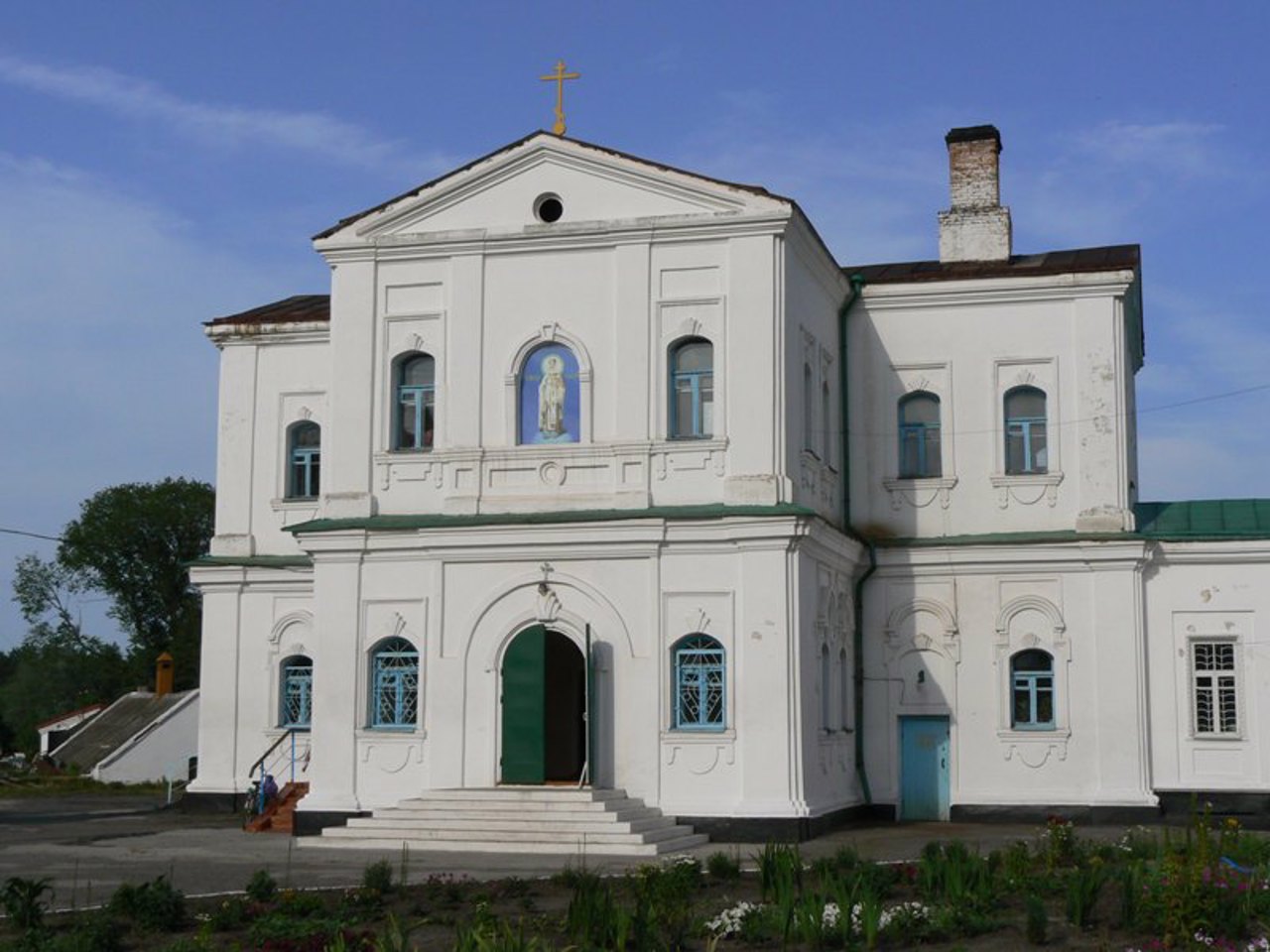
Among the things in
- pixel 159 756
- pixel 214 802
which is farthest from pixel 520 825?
pixel 159 756

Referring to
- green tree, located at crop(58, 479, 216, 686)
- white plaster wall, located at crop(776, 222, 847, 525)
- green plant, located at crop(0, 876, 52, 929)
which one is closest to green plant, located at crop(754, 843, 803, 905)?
green plant, located at crop(0, 876, 52, 929)

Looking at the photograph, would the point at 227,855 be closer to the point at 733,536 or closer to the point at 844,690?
the point at 733,536

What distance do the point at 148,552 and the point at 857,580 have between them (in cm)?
4754

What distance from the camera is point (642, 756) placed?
22.8m

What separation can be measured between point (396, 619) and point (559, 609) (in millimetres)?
2266

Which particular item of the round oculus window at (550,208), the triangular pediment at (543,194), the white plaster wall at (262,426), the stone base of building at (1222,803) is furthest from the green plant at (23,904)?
the stone base of building at (1222,803)

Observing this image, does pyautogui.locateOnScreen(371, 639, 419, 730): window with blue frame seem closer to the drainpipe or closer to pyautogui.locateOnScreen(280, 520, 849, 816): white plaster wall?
pyautogui.locateOnScreen(280, 520, 849, 816): white plaster wall

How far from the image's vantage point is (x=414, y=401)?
967 inches

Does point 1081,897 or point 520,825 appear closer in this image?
point 1081,897

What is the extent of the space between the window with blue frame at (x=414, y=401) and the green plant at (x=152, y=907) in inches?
433

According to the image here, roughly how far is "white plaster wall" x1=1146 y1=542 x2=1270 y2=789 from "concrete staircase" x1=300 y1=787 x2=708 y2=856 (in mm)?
7724

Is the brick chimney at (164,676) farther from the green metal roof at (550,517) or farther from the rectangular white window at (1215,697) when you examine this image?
the rectangular white window at (1215,697)

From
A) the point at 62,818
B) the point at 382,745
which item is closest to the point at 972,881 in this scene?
the point at 382,745

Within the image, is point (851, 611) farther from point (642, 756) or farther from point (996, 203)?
point (996, 203)
